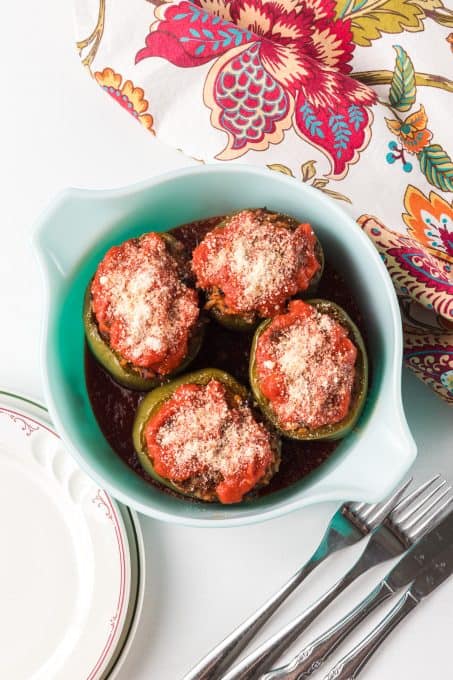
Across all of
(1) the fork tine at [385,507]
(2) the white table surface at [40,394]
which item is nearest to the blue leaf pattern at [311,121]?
(2) the white table surface at [40,394]

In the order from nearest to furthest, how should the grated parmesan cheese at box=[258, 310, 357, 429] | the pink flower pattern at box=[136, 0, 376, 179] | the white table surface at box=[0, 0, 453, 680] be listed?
the grated parmesan cheese at box=[258, 310, 357, 429]
the pink flower pattern at box=[136, 0, 376, 179]
the white table surface at box=[0, 0, 453, 680]

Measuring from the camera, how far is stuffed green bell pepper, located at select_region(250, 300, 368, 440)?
45.9 inches

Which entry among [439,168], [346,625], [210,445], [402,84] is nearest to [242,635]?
[346,625]

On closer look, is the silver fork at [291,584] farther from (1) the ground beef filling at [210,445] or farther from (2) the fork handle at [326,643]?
(1) the ground beef filling at [210,445]

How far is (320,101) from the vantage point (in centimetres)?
142

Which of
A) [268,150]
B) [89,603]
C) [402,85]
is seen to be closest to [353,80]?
[402,85]

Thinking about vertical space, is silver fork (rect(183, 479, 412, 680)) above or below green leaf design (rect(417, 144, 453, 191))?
below

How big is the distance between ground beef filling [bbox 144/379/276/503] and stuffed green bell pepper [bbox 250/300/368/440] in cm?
6

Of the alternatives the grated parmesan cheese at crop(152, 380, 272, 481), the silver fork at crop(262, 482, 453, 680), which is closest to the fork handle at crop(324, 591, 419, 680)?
the silver fork at crop(262, 482, 453, 680)

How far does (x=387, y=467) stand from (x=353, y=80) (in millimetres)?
775

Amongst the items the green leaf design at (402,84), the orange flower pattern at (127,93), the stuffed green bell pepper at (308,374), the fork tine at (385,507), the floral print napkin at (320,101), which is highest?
the green leaf design at (402,84)

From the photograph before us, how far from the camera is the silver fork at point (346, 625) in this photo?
1459 mm

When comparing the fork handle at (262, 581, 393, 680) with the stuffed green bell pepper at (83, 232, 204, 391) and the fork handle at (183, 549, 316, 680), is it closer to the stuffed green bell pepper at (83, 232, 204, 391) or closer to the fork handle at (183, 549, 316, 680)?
the fork handle at (183, 549, 316, 680)

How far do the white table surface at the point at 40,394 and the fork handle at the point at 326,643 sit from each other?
0.02m
